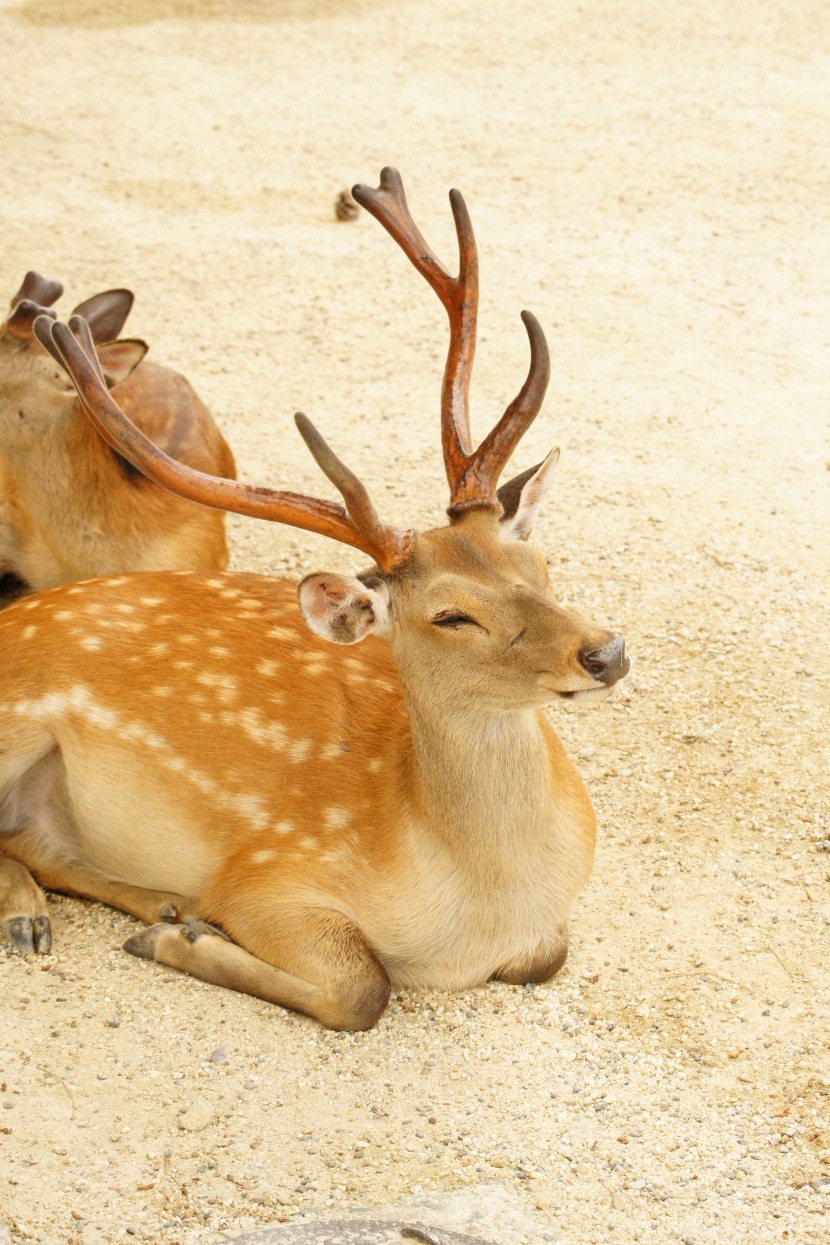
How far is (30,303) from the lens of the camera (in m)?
5.38

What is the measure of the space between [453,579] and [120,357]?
2.36 meters

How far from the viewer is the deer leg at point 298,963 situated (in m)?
3.67

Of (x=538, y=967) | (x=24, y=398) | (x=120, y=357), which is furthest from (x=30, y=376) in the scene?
(x=538, y=967)

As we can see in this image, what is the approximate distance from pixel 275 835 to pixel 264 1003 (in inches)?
16.5

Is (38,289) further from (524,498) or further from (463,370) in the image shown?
(524,498)

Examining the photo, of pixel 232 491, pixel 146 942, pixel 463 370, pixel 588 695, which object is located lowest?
pixel 146 942

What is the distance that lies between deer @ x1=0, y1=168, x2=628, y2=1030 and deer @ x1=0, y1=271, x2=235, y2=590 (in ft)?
3.14

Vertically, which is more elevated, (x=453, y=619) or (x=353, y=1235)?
(x=453, y=619)

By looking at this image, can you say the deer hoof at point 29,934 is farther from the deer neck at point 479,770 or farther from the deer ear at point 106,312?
the deer ear at point 106,312

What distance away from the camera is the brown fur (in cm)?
354

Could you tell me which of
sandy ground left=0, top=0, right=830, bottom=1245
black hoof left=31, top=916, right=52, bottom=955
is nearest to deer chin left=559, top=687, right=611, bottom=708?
sandy ground left=0, top=0, right=830, bottom=1245

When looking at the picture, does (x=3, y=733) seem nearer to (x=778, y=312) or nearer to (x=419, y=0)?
(x=778, y=312)

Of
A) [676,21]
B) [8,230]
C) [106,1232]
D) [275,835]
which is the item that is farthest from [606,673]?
[676,21]

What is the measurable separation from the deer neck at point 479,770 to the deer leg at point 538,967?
306 millimetres
